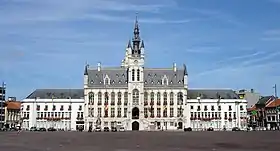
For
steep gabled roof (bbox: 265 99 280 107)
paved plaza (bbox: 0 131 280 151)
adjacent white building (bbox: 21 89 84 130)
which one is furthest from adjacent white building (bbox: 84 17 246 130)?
paved plaza (bbox: 0 131 280 151)

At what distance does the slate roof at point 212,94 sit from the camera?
146125 mm

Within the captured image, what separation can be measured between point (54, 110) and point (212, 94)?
51.4 meters

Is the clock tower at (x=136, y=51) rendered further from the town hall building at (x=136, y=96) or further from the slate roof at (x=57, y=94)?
the slate roof at (x=57, y=94)

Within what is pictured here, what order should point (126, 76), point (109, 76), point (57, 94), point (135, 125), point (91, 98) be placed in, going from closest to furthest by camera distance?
point (135, 125), point (91, 98), point (126, 76), point (109, 76), point (57, 94)

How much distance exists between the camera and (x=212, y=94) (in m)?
148

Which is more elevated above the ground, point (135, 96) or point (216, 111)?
point (135, 96)

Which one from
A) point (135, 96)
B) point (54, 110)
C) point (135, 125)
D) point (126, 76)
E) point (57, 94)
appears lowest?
point (135, 125)

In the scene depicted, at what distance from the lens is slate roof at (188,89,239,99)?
146125mm

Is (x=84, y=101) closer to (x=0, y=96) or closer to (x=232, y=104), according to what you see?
→ (x=0, y=96)

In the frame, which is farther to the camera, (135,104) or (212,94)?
(212,94)

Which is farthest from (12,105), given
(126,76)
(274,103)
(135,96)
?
(274,103)

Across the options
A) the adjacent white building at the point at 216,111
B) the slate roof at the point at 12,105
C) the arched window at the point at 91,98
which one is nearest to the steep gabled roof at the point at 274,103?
the adjacent white building at the point at 216,111

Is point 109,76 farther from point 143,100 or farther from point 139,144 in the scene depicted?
point 139,144

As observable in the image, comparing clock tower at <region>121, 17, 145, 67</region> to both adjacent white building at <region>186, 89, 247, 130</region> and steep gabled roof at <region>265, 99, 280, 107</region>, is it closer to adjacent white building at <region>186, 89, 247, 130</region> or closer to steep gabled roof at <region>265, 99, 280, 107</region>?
adjacent white building at <region>186, 89, 247, 130</region>
